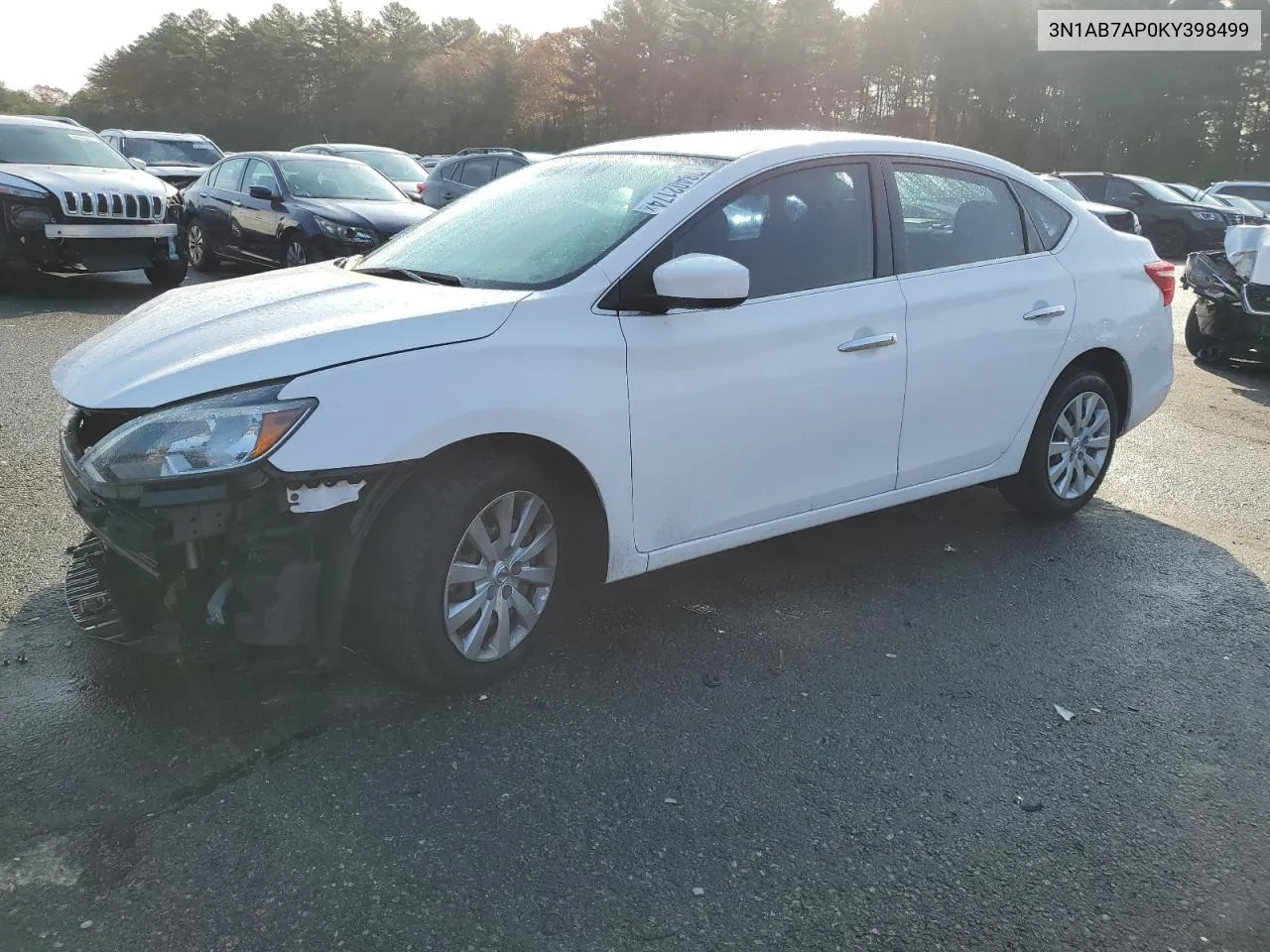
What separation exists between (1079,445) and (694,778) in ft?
10.1

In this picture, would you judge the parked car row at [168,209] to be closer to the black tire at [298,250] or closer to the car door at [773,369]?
the black tire at [298,250]

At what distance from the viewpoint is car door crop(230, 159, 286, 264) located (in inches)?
442

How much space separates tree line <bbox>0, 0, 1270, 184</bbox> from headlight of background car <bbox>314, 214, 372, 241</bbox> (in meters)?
42.8

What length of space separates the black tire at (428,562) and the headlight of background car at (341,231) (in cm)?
798

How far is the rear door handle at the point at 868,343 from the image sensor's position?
12.9 ft

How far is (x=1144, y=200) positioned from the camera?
20.7 m

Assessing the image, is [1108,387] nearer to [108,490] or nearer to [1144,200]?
[108,490]

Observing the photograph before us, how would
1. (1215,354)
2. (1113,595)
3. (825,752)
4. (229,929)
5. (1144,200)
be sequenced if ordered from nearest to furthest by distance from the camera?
(229,929)
(825,752)
(1113,595)
(1215,354)
(1144,200)

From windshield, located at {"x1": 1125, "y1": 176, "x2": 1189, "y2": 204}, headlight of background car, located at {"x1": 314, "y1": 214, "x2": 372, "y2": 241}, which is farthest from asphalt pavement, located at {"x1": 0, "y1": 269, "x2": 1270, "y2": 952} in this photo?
windshield, located at {"x1": 1125, "y1": 176, "x2": 1189, "y2": 204}

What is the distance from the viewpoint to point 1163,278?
5281mm

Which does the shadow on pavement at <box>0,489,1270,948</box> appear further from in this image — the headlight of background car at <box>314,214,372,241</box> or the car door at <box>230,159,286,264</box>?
the car door at <box>230,159,286,264</box>

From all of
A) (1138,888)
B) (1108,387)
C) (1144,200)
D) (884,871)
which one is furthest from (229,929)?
(1144,200)

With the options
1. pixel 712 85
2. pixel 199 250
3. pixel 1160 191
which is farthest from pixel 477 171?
pixel 712 85

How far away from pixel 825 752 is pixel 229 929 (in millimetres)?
1656
